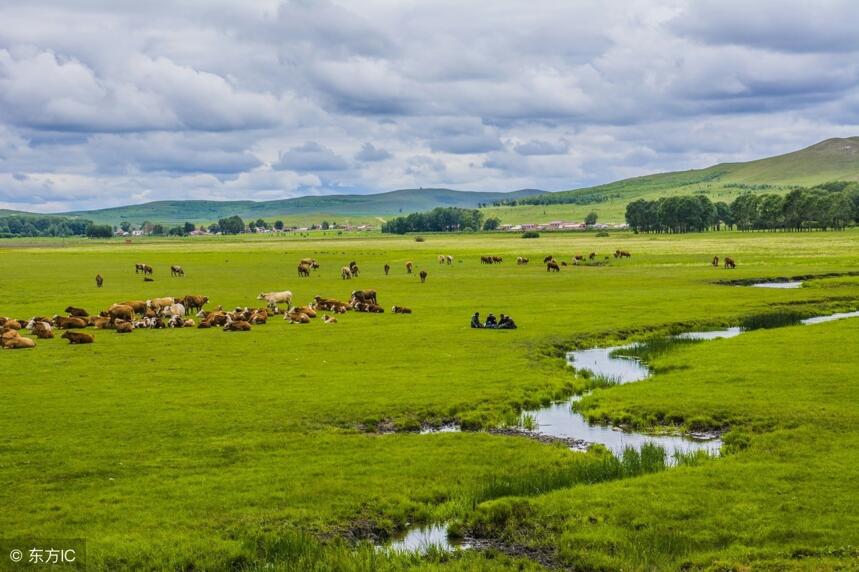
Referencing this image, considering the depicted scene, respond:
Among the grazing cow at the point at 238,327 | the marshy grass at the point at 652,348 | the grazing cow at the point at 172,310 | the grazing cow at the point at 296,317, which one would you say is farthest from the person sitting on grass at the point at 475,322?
the grazing cow at the point at 172,310

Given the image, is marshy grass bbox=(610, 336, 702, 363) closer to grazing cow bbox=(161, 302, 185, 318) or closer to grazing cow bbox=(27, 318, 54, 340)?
grazing cow bbox=(161, 302, 185, 318)

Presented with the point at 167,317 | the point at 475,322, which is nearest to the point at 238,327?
the point at 167,317

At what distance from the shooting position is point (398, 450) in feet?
56.2

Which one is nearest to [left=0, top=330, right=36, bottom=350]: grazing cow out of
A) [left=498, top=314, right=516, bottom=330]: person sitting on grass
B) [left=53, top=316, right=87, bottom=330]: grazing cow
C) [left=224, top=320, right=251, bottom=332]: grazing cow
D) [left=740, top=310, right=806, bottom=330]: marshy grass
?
[left=53, top=316, right=87, bottom=330]: grazing cow

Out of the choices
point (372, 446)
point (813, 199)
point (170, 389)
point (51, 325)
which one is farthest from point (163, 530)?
point (813, 199)

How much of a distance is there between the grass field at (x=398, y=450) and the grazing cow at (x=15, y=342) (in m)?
0.38

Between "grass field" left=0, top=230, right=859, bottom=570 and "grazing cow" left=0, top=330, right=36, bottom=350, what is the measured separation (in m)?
0.38

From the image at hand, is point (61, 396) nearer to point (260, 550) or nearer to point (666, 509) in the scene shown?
point (260, 550)

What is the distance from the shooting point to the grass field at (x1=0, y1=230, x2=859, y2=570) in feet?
40.2

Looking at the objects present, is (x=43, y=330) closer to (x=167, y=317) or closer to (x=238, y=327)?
(x=167, y=317)

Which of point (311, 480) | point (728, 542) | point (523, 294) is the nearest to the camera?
point (728, 542)

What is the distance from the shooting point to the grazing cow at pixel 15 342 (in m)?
30.0

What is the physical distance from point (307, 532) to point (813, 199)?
18330 centimetres

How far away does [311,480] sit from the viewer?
1498 centimetres
